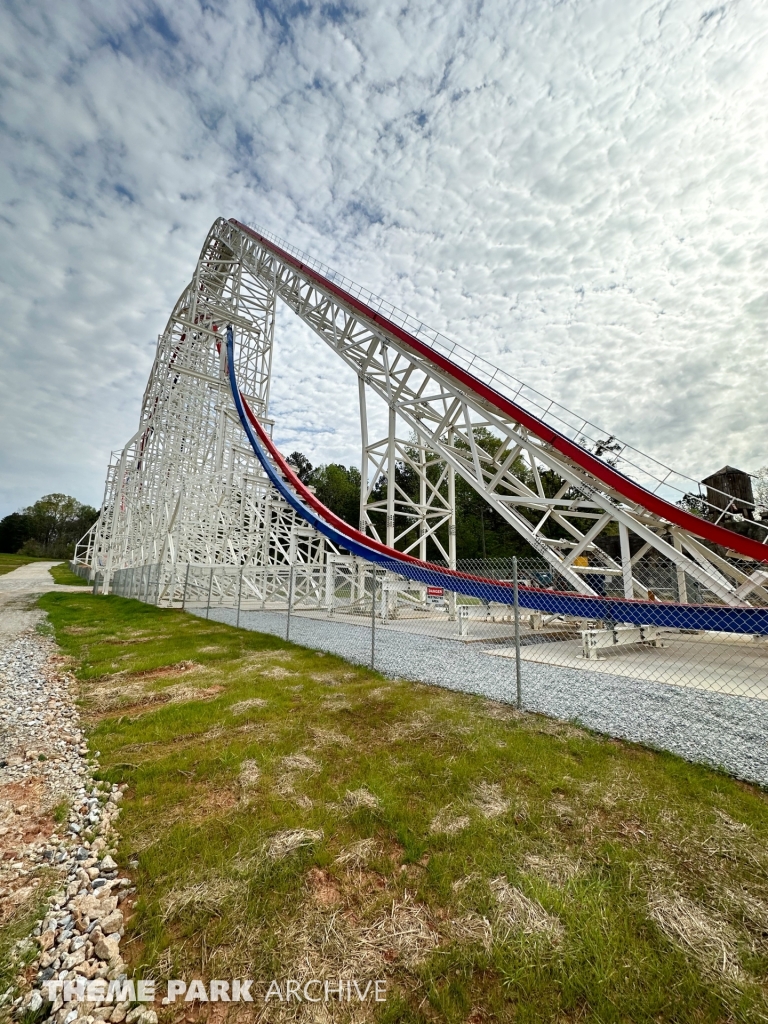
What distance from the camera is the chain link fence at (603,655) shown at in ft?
15.5

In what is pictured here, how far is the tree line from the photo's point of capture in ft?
267

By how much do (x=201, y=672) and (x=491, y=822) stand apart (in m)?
5.68

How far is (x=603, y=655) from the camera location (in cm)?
840

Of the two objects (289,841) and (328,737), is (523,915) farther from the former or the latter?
(328,737)

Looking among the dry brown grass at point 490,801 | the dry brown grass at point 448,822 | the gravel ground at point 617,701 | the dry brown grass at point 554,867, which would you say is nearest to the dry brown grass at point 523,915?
the dry brown grass at point 554,867

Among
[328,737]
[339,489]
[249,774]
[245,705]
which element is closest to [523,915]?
[249,774]

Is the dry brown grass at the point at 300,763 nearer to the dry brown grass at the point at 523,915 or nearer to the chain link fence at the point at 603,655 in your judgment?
the dry brown grass at the point at 523,915

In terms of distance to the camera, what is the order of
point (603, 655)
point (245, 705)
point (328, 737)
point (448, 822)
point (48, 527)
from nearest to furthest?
point (448, 822)
point (328, 737)
point (245, 705)
point (603, 655)
point (48, 527)

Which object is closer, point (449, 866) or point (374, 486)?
point (449, 866)

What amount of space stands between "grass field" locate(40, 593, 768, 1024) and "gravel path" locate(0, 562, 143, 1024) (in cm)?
14

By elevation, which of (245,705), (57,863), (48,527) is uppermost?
(48,527)

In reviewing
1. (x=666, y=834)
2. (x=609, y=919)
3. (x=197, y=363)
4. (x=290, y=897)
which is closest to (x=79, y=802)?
(x=290, y=897)

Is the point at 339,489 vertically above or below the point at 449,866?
above

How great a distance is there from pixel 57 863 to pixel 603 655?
875 cm
